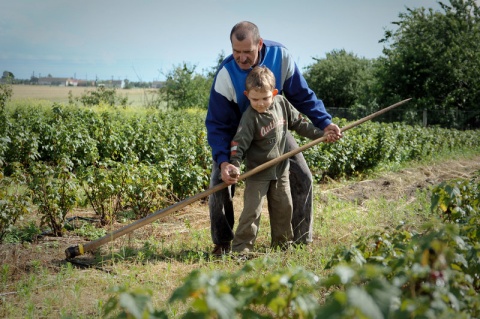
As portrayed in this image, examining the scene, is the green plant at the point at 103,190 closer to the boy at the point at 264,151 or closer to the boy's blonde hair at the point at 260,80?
the boy at the point at 264,151

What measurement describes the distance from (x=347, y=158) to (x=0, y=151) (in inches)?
225

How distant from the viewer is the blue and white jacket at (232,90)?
4.38 metres

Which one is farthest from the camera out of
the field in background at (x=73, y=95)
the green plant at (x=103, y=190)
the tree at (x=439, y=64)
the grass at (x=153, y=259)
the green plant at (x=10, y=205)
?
the tree at (x=439, y=64)

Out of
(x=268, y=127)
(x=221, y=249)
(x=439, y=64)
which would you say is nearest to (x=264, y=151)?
(x=268, y=127)

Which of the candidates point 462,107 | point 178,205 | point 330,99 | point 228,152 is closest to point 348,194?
point 228,152

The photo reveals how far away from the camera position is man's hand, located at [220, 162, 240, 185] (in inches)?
161

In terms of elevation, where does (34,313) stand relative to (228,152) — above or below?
below

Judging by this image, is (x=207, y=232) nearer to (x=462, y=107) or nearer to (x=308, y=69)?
(x=462, y=107)

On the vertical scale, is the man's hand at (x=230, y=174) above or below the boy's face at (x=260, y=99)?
below

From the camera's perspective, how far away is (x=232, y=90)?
4.43m

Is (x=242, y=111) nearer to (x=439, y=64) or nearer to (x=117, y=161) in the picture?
(x=117, y=161)

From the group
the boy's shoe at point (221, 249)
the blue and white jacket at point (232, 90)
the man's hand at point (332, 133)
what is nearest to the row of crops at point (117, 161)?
the boy's shoe at point (221, 249)

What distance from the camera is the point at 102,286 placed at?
3.70 meters

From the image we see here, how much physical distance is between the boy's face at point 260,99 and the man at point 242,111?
0.22 metres
